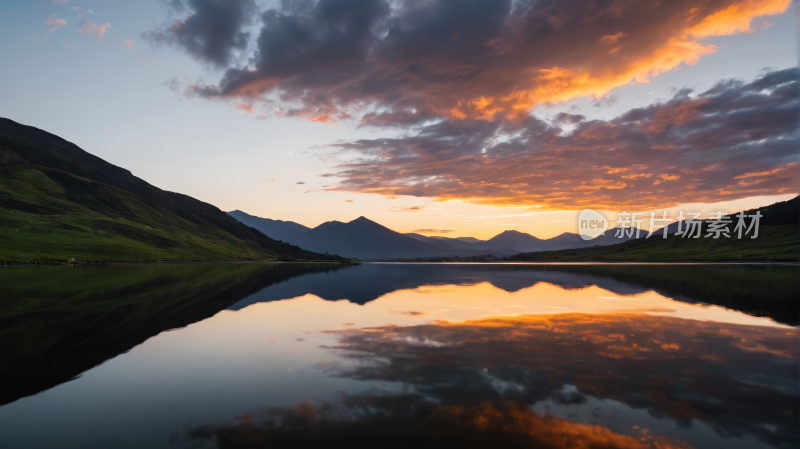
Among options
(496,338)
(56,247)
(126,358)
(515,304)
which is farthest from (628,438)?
(56,247)

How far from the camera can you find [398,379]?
11.0 m

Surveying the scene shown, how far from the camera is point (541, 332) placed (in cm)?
1775

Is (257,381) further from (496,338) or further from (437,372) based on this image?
(496,338)

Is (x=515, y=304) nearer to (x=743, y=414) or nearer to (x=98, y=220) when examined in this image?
(x=743, y=414)

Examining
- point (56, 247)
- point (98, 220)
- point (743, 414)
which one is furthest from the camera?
point (98, 220)

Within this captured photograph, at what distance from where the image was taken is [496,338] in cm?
1662

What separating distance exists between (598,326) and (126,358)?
21.0m

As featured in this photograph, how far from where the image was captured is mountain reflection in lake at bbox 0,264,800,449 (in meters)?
7.73

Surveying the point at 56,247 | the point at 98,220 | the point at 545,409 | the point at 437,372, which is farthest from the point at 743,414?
the point at 98,220

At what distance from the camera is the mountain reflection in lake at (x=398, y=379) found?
7734mm

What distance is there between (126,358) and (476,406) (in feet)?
41.5

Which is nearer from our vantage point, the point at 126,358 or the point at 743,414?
the point at 743,414

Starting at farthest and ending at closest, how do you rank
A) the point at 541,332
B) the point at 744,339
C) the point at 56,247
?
the point at 56,247
the point at 541,332
the point at 744,339

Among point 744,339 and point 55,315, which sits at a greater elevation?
point 744,339
